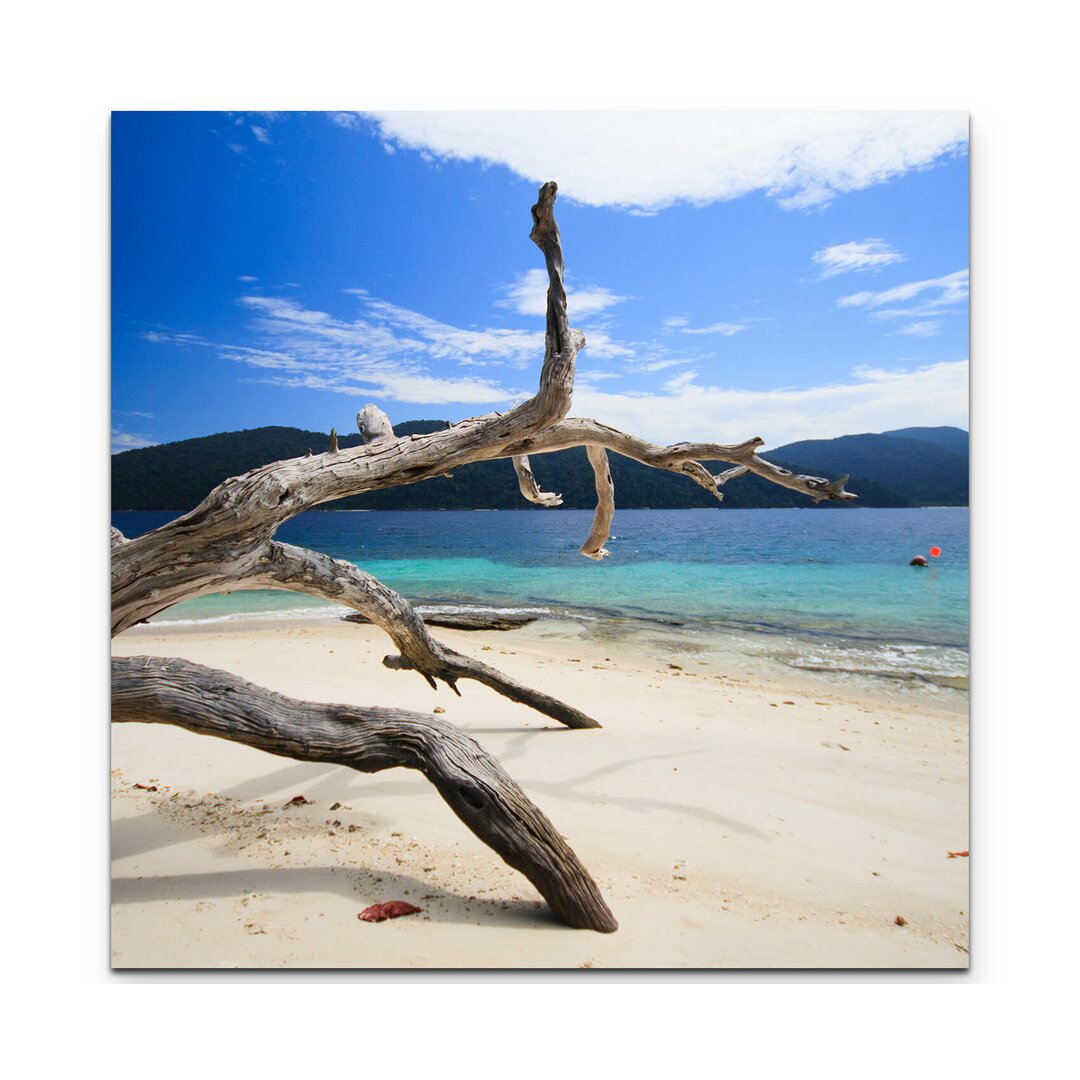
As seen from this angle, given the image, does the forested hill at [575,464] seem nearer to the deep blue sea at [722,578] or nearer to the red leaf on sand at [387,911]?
the deep blue sea at [722,578]

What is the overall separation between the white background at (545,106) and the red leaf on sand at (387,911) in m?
0.93

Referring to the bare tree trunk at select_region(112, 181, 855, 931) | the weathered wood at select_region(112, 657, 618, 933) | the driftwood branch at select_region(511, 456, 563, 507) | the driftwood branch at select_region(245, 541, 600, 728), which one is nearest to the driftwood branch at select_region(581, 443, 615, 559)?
the driftwood branch at select_region(511, 456, 563, 507)

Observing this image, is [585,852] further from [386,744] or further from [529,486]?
[529,486]

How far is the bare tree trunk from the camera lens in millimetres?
2004

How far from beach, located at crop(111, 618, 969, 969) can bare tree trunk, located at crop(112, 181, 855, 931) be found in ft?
1.04

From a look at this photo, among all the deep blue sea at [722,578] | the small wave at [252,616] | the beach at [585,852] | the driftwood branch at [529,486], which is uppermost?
the driftwood branch at [529,486]

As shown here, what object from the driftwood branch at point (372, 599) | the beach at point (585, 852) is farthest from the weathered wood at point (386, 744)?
the driftwood branch at point (372, 599)

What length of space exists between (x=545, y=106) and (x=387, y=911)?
2843mm

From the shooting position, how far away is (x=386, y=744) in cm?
205

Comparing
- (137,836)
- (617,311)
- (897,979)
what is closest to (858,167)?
(617,311)

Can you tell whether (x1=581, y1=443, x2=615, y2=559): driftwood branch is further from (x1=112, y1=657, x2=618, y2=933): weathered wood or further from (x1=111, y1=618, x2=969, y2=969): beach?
(x1=112, y1=657, x2=618, y2=933): weathered wood

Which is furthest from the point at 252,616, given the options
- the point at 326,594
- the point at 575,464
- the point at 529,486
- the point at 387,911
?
the point at 387,911

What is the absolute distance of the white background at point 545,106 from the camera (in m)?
2.32
